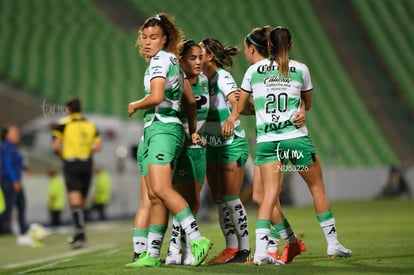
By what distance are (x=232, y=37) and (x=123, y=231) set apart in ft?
50.6

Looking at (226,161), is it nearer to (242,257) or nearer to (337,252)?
(242,257)

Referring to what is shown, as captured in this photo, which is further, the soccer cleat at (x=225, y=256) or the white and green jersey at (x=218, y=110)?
the white and green jersey at (x=218, y=110)

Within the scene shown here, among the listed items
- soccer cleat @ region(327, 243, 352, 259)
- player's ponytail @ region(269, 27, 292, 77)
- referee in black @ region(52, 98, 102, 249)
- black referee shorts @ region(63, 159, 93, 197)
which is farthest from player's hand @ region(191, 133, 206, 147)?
black referee shorts @ region(63, 159, 93, 197)

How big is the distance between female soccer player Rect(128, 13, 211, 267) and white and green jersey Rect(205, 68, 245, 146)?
0.62 m

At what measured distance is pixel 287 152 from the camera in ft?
24.2

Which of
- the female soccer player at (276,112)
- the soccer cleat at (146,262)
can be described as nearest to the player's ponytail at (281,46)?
the female soccer player at (276,112)

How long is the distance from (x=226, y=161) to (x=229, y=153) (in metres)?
0.08

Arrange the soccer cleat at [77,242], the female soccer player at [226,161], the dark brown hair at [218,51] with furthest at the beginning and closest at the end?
the soccer cleat at [77,242] → the dark brown hair at [218,51] → the female soccer player at [226,161]

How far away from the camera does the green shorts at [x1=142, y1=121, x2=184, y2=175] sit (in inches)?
284

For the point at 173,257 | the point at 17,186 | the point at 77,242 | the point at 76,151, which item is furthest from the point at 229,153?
the point at 17,186

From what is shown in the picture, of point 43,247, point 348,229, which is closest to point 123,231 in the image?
point 43,247

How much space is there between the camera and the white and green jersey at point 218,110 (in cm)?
815

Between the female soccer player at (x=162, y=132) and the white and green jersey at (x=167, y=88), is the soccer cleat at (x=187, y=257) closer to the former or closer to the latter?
the female soccer player at (x=162, y=132)

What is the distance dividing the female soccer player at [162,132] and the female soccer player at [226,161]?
65cm
